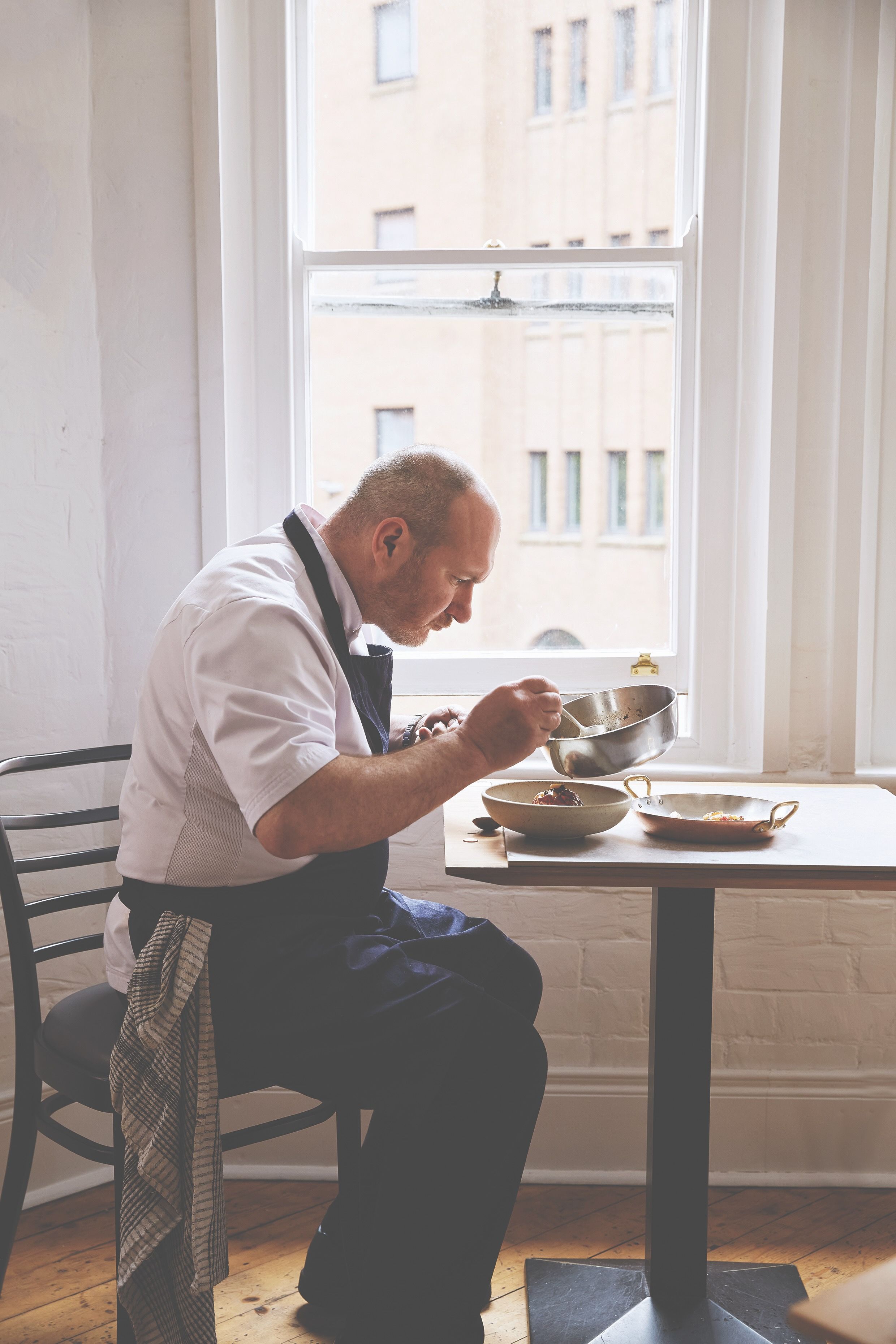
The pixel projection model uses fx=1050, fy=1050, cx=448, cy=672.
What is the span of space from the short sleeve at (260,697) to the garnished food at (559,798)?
459 mm

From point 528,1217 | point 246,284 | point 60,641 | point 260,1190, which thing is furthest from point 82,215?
point 528,1217

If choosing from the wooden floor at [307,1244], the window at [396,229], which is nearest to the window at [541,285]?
the window at [396,229]

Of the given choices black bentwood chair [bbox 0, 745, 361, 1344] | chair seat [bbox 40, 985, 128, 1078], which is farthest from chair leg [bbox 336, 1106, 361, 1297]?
chair seat [bbox 40, 985, 128, 1078]

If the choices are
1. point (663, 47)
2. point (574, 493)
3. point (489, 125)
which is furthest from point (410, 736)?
point (663, 47)

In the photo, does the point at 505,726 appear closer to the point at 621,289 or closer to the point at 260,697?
the point at 260,697

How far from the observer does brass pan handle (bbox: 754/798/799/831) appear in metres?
1.70

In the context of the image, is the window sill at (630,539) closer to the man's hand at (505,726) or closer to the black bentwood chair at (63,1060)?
the man's hand at (505,726)

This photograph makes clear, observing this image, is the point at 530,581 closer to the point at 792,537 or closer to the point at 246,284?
the point at 792,537

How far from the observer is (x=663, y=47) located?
2.54m

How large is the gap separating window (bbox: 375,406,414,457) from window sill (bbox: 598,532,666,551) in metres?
0.54

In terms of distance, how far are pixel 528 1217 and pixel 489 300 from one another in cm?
213

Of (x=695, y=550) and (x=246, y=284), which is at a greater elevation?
(x=246, y=284)

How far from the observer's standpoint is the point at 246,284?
8.23 feet

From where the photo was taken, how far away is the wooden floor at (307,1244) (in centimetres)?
195
